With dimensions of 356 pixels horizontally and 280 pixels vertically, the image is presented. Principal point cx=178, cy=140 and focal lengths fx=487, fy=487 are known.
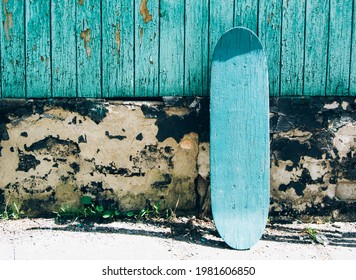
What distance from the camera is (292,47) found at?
3436 millimetres

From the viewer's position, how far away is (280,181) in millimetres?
3502

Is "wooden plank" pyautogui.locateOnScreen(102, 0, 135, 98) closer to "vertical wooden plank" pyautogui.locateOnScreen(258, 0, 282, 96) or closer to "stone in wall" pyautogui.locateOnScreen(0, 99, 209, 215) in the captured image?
"stone in wall" pyautogui.locateOnScreen(0, 99, 209, 215)

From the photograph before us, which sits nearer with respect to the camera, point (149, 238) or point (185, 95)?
point (149, 238)

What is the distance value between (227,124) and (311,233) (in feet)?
3.11

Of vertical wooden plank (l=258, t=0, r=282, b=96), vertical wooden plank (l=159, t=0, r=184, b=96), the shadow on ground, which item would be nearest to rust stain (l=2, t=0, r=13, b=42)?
vertical wooden plank (l=159, t=0, r=184, b=96)

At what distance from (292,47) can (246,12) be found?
16.1 inches

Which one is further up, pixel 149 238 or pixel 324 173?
pixel 324 173

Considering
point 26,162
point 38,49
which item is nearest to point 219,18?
point 38,49

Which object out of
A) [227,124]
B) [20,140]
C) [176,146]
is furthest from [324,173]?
[20,140]

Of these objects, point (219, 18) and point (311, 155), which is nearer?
point (219, 18)

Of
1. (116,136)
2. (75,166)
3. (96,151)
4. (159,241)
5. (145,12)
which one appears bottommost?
(159,241)

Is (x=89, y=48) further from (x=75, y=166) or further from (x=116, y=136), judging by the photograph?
(x=75, y=166)

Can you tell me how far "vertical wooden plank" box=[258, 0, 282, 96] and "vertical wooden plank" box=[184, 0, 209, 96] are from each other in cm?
39

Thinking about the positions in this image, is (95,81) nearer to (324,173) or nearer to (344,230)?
(324,173)
